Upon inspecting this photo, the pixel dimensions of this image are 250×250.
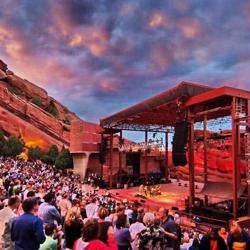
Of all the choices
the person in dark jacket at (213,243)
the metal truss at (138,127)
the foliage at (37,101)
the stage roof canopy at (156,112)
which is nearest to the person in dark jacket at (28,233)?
the person in dark jacket at (213,243)

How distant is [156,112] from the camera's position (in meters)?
22.0

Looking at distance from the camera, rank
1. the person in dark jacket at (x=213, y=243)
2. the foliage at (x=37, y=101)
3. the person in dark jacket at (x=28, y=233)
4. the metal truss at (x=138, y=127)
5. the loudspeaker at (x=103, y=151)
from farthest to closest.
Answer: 1. the foliage at (x=37, y=101)
2. the loudspeaker at (x=103, y=151)
3. the metal truss at (x=138, y=127)
4. the person in dark jacket at (x=213, y=243)
5. the person in dark jacket at (x=28, y=233)

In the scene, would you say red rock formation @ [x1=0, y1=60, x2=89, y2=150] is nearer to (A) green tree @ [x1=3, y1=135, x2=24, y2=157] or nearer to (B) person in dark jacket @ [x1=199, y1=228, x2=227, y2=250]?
(A) green tree @ [x1=3, y1=135, x2=24, y2=157]

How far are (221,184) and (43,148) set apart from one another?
36595 mm

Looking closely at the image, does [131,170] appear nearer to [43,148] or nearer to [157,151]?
[157,151]

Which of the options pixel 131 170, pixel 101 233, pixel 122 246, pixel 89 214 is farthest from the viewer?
pixel 131 170

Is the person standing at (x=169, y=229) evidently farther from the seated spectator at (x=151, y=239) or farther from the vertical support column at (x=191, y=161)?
the vertical support column at (x=191, y=161)

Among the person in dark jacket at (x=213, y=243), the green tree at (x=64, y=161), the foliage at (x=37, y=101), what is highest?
the foliage at (x=37, y=101)

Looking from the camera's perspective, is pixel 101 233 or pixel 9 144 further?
pixel 9 144

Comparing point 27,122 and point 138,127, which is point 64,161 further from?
point 27,122

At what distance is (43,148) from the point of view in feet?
160

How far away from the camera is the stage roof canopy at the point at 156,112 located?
16.7 meters

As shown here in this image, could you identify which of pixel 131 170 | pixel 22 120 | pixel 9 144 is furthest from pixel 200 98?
pixel 22 120

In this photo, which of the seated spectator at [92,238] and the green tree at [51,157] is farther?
the green tree at [51,157]
